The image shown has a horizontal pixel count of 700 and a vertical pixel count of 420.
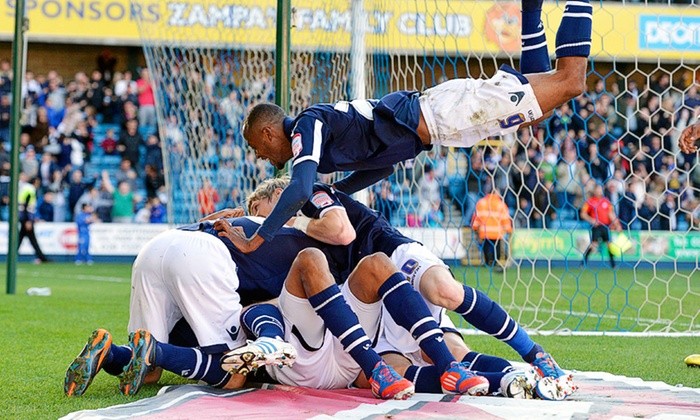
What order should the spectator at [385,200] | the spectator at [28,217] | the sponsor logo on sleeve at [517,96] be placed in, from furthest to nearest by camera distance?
1. the spectator at [28,217]
2. the spectator at [385,200]
3. the sponsor logo on sleeve at [517,96]

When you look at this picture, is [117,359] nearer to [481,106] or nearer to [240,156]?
[481,106]

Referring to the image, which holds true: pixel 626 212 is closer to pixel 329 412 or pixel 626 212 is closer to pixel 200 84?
pixel 200 84

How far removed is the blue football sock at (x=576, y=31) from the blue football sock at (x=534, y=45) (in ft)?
0.46

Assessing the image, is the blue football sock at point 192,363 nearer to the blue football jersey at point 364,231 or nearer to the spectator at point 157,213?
the blue football jersey at point 364,231

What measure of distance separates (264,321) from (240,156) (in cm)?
722

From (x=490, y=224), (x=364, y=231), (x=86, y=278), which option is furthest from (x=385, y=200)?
(x=86, y=278)

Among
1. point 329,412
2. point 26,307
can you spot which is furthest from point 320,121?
point 26,307

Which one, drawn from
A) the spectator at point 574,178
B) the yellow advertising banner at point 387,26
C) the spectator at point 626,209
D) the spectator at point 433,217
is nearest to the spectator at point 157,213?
the yellow advertising banner at point 387,26

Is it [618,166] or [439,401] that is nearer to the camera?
[439,401]

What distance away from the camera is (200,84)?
11234mm

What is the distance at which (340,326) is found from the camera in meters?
3.65

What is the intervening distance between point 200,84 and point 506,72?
24.7 feet

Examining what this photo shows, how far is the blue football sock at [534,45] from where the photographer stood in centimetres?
428

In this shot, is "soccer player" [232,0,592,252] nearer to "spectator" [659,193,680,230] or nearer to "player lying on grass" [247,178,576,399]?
"player lying on grass" [247,178,576,399]
